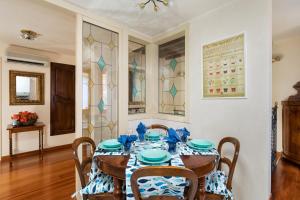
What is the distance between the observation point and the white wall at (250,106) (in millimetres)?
1671

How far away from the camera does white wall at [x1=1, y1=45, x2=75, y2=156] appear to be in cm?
346

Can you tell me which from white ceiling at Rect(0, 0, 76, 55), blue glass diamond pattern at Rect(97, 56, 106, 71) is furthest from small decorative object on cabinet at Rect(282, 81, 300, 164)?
white ceiling at Rect(0, 0, 76, 55)

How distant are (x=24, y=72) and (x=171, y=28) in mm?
3505

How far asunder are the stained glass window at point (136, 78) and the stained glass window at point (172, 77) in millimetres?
342

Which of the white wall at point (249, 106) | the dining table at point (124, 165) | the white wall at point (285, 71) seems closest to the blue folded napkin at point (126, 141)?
the dining table at point (124, 165)

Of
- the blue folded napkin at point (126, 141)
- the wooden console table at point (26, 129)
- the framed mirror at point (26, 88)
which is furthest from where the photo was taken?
the framed mirror at point (26, 88)

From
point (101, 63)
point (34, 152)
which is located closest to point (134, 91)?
point (101, 63)

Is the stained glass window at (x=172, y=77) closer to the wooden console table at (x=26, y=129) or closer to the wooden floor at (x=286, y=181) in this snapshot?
the wooden floor at (x=286, y=181)

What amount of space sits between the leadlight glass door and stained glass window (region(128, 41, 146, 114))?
16.6 inches

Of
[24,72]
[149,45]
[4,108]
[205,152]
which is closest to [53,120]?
[4,108]

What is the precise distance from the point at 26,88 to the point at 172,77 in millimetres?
3479

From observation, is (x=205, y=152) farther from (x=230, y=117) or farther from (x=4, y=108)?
(x=4, y=108)

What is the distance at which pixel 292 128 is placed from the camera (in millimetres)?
3111

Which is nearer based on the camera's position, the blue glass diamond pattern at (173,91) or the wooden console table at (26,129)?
the blue glass diamond pattern at (173,91)
